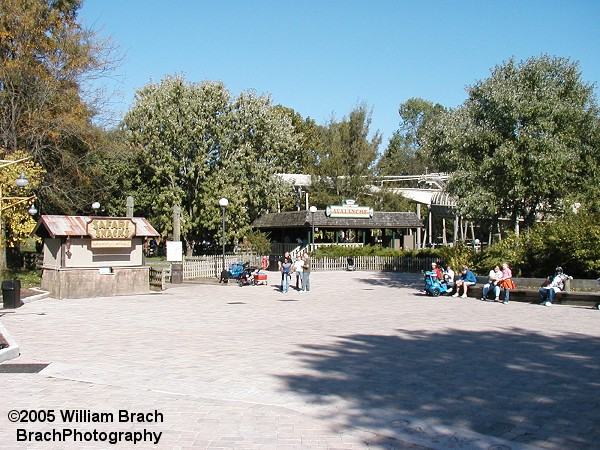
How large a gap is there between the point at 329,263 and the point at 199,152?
1245cm

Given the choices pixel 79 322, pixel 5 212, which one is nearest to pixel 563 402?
pixel 79 322

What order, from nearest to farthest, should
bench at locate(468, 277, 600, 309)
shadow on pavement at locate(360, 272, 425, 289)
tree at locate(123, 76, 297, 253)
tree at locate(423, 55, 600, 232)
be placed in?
bench at locate(468, 277, 600, 309), tree at locate(423, 55, 600, 232), shadow on pavement at locate(360, 272, 425, 289), tree at locate(123, 76, 297, 253)

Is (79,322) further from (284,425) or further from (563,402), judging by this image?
(563,402)

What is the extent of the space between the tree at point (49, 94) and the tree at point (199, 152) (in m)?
9.39

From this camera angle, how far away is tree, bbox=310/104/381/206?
51.8 meters

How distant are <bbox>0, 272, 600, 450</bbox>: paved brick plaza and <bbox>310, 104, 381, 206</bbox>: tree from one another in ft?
112

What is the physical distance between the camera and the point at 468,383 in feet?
30.0

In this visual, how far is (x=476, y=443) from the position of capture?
6.55 m

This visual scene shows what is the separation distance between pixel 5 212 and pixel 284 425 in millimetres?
22928

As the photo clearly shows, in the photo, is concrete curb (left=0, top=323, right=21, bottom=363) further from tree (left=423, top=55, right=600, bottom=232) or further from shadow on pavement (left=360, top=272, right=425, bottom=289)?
shadow on pavement (left=360, top=272, right=425, bottom=289)

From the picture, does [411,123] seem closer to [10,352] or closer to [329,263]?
[329,263]

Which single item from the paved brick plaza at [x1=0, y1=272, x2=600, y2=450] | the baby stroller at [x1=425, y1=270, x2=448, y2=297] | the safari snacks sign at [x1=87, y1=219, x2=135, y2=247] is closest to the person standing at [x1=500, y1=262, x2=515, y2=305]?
the baby stroller at [x1=425, y1=270, x2=448, y2=297]

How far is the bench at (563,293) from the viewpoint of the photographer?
64.8ft

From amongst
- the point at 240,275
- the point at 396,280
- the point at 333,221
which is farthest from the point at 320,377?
the point at 333,221
